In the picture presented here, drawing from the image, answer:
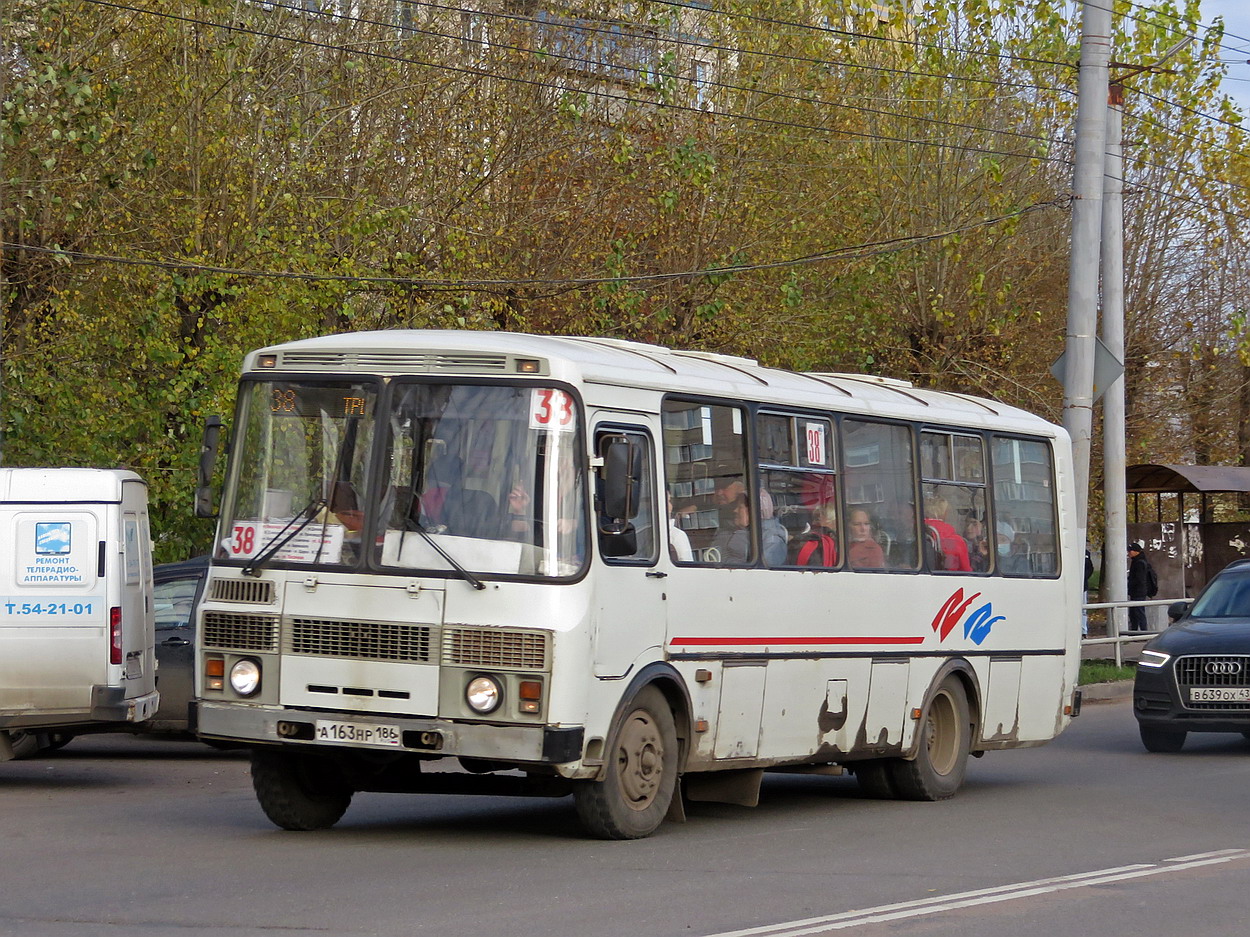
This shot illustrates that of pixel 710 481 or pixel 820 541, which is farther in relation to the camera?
pixel 820 541

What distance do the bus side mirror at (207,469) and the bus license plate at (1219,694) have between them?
984cm

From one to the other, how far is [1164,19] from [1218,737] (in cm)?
1382

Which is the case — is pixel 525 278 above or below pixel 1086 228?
above

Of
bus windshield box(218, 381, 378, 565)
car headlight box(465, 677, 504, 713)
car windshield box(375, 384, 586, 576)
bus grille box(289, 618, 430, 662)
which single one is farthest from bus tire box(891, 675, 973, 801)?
bus windshield box(218, 381, 378, 565)

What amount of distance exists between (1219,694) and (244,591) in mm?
9895

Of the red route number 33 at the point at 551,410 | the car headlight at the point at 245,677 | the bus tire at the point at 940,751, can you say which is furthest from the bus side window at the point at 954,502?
the car headlight at the point at 245,677

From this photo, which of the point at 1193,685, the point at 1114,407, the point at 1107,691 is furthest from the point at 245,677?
the point at 1114,407

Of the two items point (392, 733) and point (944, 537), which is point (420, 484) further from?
point (944, 537)

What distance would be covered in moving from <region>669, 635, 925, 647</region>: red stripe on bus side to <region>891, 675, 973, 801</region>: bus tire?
0.64m

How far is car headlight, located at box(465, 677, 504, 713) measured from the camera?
9.30 m

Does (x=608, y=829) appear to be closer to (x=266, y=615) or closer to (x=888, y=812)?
(x=266, y=615)

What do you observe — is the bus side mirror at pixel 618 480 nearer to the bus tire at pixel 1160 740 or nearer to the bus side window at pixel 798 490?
the bus side window at pixel 798 490

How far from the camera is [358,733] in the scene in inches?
374

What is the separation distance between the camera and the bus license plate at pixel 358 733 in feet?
30.9
